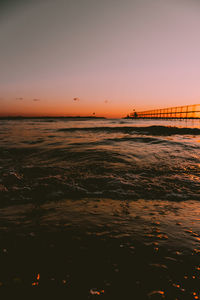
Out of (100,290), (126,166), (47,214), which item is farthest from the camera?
(126,166)

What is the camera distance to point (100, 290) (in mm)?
950

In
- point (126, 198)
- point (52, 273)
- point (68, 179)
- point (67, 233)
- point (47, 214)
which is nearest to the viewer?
point (52, 273)

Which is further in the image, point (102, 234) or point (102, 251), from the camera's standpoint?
point (102, 234)

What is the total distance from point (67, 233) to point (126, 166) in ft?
8.04

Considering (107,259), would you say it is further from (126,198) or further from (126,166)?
(126,166)

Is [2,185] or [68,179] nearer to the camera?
[2,185]

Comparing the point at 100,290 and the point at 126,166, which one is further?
the point at 126,166

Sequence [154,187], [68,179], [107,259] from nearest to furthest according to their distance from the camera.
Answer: [107,259] < [154,187] < [68,179]

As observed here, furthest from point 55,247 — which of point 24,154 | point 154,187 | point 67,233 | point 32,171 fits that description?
point 24,154

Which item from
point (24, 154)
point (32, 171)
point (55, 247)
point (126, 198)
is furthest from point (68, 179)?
point (24, 154)

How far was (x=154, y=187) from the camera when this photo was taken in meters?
2.61

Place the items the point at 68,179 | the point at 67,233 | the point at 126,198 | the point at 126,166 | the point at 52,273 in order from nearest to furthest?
the point at 52,273 → the point at 67,233 → the point at 126,198 → the point at 68,179 → the point at 126,166

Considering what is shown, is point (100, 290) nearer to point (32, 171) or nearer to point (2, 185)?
point (2, 185)

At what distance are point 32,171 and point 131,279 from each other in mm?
2886
